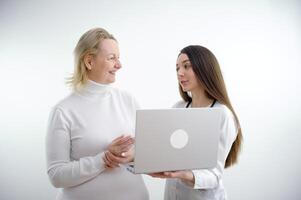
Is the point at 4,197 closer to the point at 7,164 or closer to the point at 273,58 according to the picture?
the point at 7,164

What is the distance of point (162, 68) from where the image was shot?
2.35 meters

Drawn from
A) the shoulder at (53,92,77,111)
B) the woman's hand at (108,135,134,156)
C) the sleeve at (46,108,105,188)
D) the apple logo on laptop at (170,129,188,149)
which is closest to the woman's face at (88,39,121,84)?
the shoulder at (53,92,77,111)

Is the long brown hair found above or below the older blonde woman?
above

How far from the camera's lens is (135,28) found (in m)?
2.27

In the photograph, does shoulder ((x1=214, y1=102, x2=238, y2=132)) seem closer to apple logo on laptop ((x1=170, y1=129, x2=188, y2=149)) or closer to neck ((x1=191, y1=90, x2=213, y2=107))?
neck ((x1=191, y1=90, x2=213, y2=107))

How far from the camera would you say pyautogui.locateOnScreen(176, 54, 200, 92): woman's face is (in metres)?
1.50

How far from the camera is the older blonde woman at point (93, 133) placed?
128cm

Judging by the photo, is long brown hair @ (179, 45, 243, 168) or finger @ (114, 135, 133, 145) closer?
finger @ (114, 135, 133, 145)

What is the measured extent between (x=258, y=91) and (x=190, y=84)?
4.12 feet

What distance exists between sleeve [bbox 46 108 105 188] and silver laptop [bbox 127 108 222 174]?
0.58ft

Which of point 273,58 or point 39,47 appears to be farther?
point 273,58

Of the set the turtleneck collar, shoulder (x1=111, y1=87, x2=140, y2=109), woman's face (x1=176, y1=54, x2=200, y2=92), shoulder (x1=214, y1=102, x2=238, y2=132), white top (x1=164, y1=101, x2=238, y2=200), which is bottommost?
white top (x1=164, y1=101, x2=238, y2=200)

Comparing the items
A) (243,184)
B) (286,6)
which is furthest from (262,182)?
(286,6)

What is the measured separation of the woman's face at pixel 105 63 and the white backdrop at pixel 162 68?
Result: 0.82 metres
